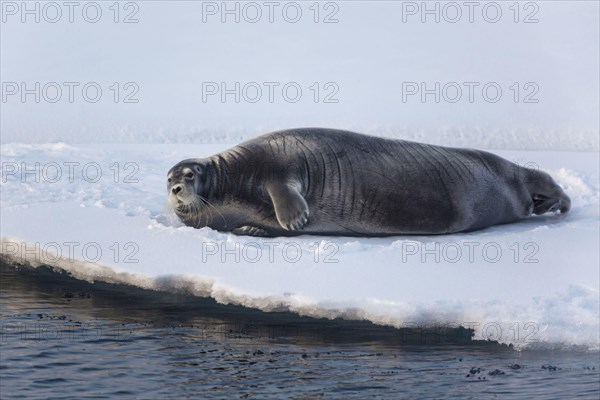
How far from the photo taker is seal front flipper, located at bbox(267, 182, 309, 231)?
784 cm

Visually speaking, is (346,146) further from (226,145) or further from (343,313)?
(226,145)

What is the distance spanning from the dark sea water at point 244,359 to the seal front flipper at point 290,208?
3.87ft

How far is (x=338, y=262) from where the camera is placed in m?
7.16

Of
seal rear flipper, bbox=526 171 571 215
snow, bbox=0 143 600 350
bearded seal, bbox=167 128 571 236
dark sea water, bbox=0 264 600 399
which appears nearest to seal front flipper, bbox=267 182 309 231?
bearded seal, bbox=167 128 571 236

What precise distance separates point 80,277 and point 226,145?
6719 mm

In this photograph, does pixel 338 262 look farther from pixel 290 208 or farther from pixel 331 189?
pixel 331 189

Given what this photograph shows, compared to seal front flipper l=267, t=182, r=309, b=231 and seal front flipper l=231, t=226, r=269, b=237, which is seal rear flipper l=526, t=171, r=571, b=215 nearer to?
seal front flipper l=267, t=182, r=309, b=231

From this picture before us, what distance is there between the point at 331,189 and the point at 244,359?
2.67 m

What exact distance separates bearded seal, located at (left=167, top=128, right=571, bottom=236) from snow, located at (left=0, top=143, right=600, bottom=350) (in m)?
0.20

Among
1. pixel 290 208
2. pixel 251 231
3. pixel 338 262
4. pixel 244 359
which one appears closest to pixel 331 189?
pixel 290 208

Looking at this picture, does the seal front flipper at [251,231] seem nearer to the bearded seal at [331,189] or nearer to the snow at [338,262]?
the bearded seal at [331,189]

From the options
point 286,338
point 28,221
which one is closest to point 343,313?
point 286,338

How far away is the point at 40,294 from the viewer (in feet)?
23.6

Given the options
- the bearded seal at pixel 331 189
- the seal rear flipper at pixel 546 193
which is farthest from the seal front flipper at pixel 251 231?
the seal rear flipper at pixel 546 193
